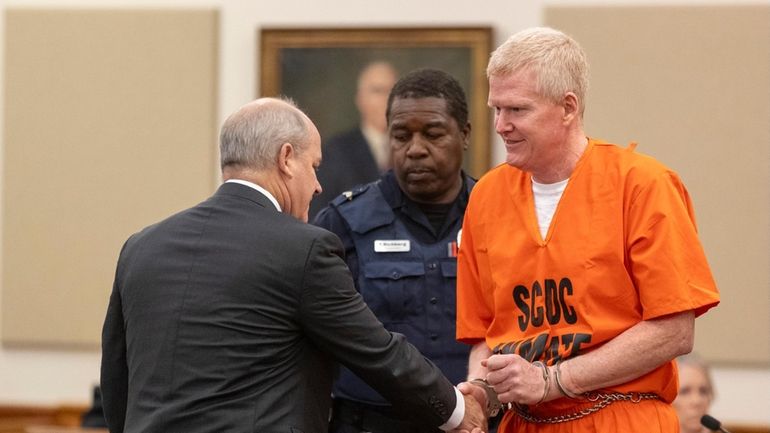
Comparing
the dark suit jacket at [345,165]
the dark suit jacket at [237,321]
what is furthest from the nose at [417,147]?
the dark suit jacket at [345,165]

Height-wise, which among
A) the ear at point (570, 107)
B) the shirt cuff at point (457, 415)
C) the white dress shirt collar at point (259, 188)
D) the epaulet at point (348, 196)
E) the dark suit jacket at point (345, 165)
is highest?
the ear at point (570, 107)

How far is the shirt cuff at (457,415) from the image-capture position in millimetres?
3400

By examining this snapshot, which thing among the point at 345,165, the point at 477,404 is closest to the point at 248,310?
the point at 477,404

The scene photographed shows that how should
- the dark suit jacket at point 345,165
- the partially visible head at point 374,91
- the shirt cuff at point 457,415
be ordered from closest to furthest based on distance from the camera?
the shirt cuff at point 457,415 → the dark suit jacket at point 345,165 → the partially visible head at point 374,91

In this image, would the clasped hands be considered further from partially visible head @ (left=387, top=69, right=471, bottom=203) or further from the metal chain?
partially visible head @ (left=387, top=69, right=471, bottom=203)

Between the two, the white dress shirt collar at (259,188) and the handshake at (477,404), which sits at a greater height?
the white dress shirt collar at (259,188)

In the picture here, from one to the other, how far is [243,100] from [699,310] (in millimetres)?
4621

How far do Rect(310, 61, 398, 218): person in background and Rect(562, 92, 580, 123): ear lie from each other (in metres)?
3.80

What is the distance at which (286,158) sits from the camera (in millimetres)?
3205

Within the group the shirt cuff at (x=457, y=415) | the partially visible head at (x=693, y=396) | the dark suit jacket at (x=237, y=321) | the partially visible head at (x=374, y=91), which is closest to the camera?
the dark suit jacket at (x=237, y=321)

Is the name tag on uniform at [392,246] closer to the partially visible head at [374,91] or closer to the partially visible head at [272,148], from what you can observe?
the partially visible head at [272,148]

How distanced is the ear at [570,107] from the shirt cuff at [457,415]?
0.86 metres

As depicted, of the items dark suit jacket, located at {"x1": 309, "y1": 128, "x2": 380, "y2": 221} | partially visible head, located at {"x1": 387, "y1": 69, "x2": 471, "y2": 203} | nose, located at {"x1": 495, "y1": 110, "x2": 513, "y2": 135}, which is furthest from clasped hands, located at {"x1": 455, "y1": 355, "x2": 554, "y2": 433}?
dark suit jacket, located at {"x1": 309, "y1": 128, "x2": 380, "y2": 221}

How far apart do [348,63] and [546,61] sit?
13.4 ft
